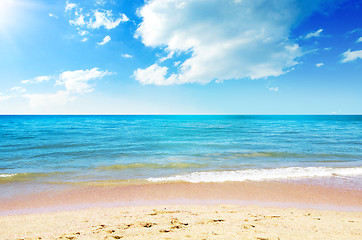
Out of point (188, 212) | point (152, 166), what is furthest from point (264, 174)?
point (152, 166)

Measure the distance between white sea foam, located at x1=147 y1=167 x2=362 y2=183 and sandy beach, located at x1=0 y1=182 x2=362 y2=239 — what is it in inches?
28.7

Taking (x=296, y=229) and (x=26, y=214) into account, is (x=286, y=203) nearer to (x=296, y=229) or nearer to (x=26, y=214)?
(x=296, y=229)

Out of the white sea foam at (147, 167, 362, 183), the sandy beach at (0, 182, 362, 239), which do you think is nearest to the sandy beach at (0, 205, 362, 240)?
the sandy beach at (0, 182, 362, 239)

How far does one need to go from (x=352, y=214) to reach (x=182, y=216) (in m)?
5.43

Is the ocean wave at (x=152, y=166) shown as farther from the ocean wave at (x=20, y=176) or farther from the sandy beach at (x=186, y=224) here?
the sandy beach at (x=186, y=224)

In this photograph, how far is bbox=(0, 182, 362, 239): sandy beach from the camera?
14.5ft

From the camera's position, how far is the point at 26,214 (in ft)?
20.0

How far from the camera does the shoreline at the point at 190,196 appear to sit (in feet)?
22.0

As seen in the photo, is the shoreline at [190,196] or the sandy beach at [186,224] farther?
the shoreline at [190,196]

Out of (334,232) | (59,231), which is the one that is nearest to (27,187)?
(59,231)

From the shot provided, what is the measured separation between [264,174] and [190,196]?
4.97 metres

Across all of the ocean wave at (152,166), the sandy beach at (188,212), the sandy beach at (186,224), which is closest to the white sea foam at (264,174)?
the sandy beach at (188,212)

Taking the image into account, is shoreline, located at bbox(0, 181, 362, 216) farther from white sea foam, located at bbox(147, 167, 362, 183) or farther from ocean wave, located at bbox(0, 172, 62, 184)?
ocean wave, located at bbox(0, 172, 62, 184)

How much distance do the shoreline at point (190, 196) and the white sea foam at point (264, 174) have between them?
0.61m
